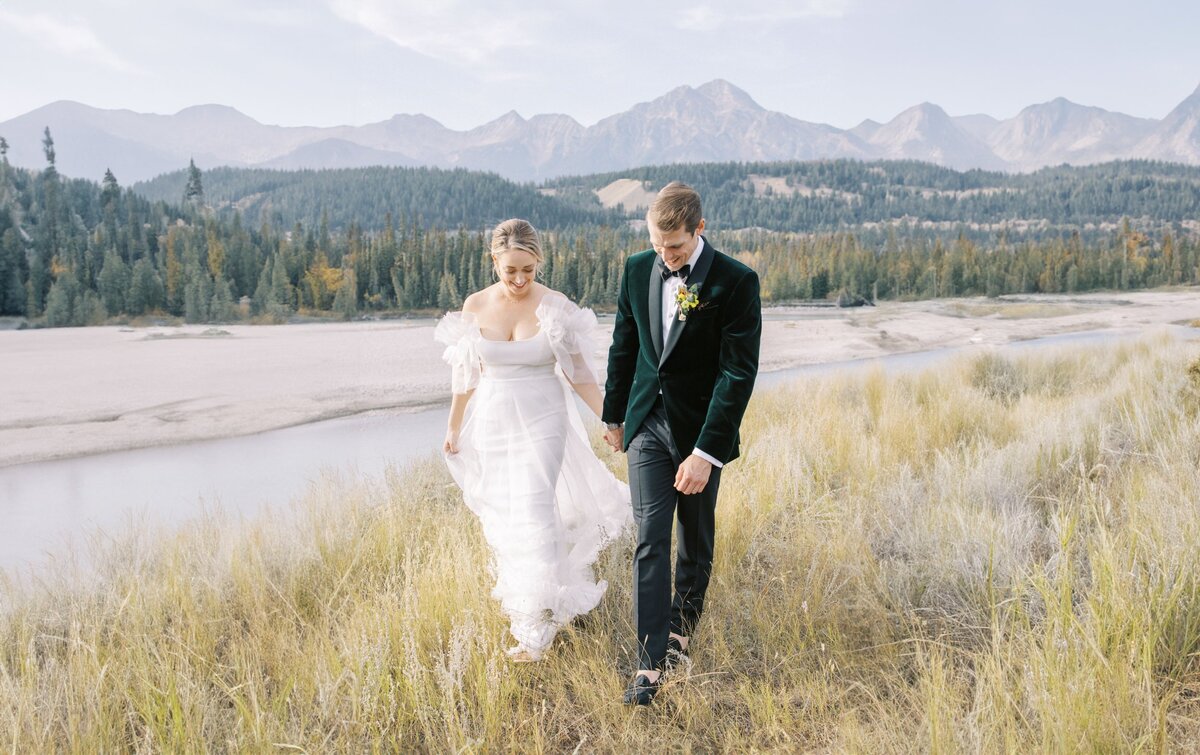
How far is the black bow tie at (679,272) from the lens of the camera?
10.1 ft

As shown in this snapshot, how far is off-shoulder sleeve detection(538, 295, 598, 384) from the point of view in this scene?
157 inches

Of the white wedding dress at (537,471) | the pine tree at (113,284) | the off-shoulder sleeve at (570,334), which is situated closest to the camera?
the white wedding dress at (537,471)

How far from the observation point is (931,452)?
7.56 meters

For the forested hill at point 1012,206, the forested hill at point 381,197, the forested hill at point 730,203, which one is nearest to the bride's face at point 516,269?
the forested hill at point 730,203

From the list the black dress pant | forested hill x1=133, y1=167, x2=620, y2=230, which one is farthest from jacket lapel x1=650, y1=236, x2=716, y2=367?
forested hill x1=133, y1=167, x2=620, y2=230

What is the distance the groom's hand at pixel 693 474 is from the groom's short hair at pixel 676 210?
853 mm

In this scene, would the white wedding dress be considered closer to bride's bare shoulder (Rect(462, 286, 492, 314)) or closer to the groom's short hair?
bride's bare shoulder (Rect(462, 286, 492, 314))

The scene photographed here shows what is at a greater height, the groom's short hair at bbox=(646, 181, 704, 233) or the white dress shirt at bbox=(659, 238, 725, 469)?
the groom's short hair at bbox=(646, 181, 704, 233)

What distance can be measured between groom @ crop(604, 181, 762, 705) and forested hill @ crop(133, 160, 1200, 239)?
5417 inches

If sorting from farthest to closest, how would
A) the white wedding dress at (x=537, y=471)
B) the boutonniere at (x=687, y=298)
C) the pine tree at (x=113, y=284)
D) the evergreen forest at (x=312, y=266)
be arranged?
the evergreen forest at (x=312, y=266), the pine tree at (x=113, y=284), the white wedding dress at (x=537, y=471), the boutonniere at (x=687, y=298)

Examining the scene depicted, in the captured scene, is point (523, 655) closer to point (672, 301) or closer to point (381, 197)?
point (672, 301)

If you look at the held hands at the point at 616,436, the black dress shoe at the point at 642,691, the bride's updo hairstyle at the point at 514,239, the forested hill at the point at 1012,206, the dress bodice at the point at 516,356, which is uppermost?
the forested hill at the point at 1012,206

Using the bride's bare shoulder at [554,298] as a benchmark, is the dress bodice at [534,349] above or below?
below

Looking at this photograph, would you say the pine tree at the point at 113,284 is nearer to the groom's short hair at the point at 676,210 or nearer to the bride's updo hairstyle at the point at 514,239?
the bride's updo hairstyle at the point at 514,239
